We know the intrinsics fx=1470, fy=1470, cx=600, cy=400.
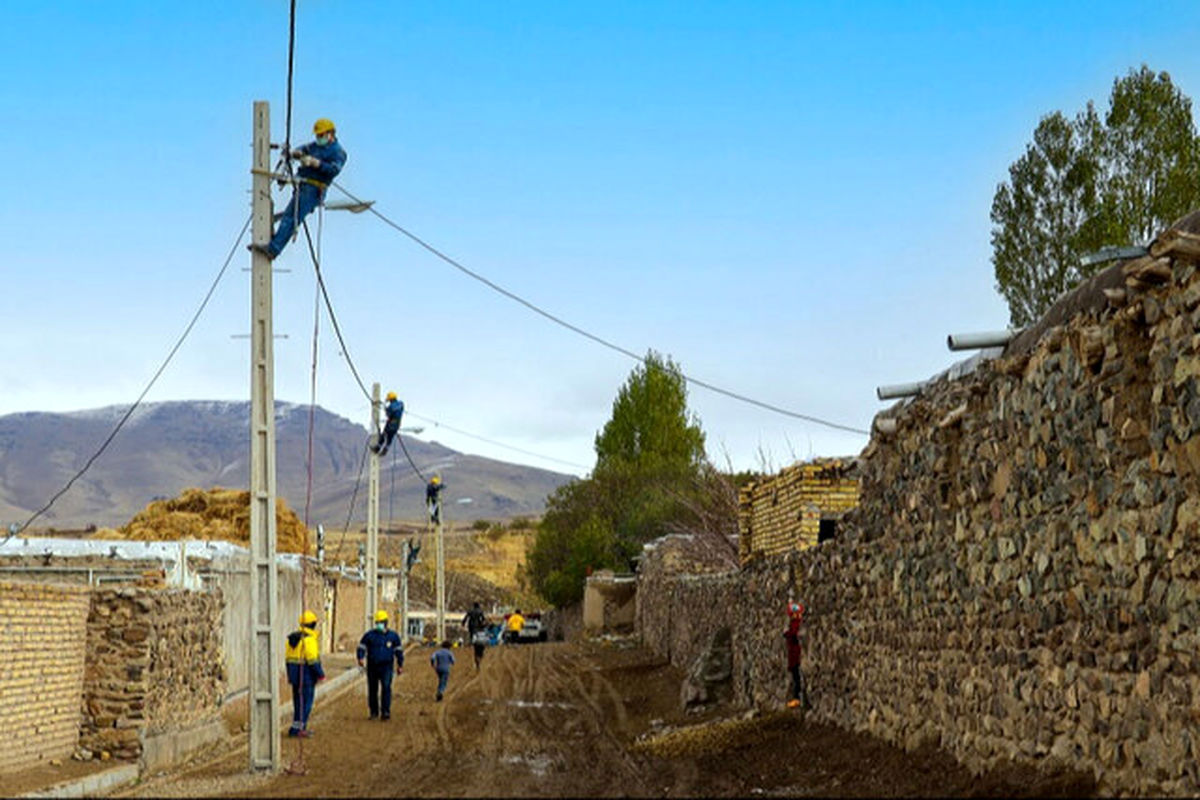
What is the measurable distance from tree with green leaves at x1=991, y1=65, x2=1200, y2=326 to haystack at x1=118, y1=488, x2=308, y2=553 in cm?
2201

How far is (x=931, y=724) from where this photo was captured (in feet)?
46.2

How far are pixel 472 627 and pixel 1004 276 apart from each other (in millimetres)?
19643

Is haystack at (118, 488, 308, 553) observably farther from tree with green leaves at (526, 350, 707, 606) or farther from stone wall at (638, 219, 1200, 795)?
stone wall at (638, 219, 1200, 795)

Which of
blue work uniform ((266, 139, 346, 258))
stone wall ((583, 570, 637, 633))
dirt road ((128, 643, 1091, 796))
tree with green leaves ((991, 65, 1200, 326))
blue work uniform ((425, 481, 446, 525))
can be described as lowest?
dirt road ((128, 643, 1091, 796))

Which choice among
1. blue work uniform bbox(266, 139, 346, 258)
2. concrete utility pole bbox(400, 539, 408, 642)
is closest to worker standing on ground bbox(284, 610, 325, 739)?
blue work uniform bbox(266, 139, 346, 258)

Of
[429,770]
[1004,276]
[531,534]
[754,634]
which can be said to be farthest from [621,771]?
[531,534]

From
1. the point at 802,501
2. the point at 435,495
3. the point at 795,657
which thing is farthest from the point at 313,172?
the point at 435,495

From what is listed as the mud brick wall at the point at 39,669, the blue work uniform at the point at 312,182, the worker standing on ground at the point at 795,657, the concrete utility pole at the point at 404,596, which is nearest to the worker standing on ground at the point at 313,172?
the blue work uniform at the point at 312,182

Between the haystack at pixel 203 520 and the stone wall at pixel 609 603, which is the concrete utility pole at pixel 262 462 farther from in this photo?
the stone wall at pixel 609 603

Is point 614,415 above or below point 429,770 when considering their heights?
above

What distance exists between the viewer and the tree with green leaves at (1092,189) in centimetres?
3838

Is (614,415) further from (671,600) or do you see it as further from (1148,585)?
(1148,585)

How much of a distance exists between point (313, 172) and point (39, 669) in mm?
6585

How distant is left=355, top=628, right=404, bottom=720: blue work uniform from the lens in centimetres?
2341
